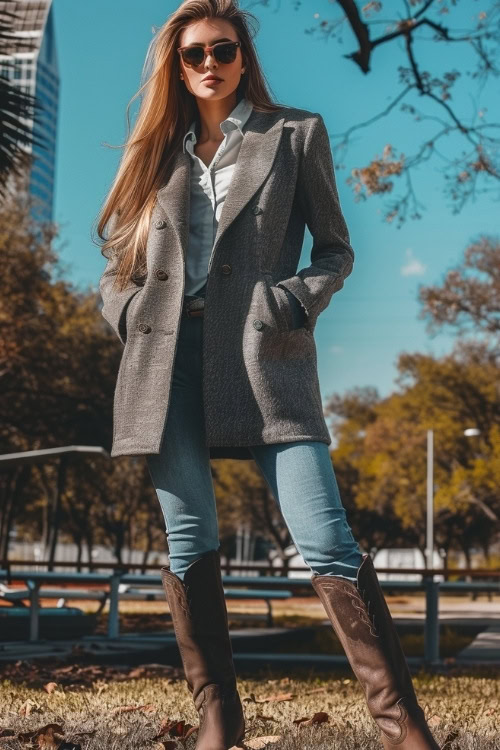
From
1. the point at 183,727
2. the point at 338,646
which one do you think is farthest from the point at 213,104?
the point at 338,646

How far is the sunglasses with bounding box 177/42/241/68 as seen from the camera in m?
2.87

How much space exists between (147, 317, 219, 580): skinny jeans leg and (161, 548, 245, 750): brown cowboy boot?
99 millimetres

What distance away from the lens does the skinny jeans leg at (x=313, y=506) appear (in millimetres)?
2582

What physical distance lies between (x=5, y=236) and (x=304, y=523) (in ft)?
75.2

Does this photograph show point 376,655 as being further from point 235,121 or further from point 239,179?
point 235,121

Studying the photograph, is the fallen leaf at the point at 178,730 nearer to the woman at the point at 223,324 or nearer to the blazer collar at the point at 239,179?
the woman at the point at 223,324

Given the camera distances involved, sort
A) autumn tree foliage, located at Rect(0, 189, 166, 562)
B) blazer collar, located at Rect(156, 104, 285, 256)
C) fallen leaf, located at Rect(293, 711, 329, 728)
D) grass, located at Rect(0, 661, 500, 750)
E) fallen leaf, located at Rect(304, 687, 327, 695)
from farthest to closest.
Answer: autumn tree foliage, located at Rect(0, 189, 166, 562) → fallen leaf, located at Rect(304, 687, 327, 695) → fallen leaf, located at Rect(293, 711, 329, 728) → grass, located at Rect(0, 661, 500, 750) → blazer collar, located at Rect(156, 104, 285, 256)

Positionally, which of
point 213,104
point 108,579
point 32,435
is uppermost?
point 32,435

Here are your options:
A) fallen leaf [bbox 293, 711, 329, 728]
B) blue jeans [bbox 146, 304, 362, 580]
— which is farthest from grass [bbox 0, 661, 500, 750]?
blue jeans [bbox 146, 304, 362, 580]

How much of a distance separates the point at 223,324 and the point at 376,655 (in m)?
0.91

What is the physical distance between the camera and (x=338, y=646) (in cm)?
1041

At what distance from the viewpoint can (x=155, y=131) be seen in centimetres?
297

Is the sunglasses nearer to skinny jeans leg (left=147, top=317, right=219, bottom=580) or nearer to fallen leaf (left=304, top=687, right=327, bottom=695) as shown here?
skinny jeans leg (left=147, top=317, right=219, bottom=580)

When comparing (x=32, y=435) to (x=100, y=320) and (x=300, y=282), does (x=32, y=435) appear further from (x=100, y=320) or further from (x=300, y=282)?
(x=300, y=282)
